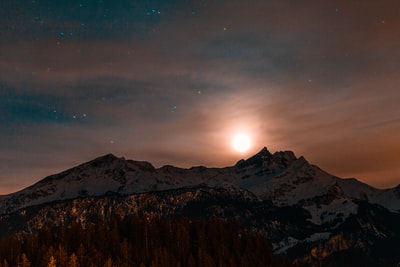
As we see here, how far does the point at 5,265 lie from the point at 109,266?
33.7 m

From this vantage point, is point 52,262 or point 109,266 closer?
point 52,262

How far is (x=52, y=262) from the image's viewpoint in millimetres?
181375

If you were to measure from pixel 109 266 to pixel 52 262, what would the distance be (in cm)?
2384

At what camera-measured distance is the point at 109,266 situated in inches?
7859

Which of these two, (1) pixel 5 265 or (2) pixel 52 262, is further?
Answer: (1) pixel 5 265

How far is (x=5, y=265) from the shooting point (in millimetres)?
196750

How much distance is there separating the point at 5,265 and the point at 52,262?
81.7 ft
